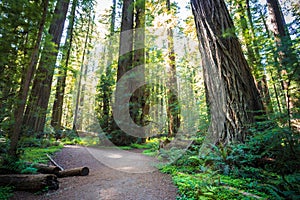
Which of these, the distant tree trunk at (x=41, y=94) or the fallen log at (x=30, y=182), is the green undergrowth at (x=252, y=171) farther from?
the distant tree trunk at (x=41, y=94)

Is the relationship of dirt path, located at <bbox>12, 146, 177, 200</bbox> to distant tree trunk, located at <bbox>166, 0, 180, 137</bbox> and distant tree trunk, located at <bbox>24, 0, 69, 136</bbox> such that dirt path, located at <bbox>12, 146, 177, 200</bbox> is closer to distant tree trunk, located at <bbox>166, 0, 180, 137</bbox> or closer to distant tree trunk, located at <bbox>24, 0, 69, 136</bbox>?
distant tree trunk, located at <bbox>24, 0, 69, 136</bbox>

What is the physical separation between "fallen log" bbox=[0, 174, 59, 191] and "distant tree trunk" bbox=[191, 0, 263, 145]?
139 inches

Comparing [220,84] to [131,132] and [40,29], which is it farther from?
[131,132]

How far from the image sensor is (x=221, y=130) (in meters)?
3.88

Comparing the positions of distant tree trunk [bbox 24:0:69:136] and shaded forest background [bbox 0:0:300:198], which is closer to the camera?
shaded forest background [bbox 0:0:300:198]

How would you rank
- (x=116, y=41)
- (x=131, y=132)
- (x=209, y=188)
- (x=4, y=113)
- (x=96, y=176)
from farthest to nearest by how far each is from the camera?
1. (x=116, y=41)
2. (x=131, y=132)
3. (x=4, y=113)
4. (x=96, y=176)
5. (x=209, y=188)

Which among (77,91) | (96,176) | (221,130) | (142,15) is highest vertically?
(142,15)

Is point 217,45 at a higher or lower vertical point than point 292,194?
higher

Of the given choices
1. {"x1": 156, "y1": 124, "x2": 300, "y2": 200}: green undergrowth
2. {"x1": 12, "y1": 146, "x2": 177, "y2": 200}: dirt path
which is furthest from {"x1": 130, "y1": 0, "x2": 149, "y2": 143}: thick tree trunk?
{"x1": 156, "y1": 124, "x2": 300, "y2": 200}: green undergrowth

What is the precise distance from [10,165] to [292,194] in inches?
193

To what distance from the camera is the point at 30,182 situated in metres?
3.02

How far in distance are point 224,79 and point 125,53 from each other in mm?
7283

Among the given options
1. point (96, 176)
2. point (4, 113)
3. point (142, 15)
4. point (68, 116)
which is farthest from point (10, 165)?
point (68, 116)

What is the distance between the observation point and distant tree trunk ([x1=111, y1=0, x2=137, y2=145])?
9.09 metres
